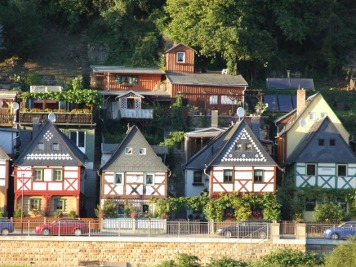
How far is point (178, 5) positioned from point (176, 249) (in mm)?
25649

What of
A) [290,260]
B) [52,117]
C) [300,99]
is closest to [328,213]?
[290,260]

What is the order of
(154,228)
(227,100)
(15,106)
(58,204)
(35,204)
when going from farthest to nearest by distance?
(227,100)
(15,106)
(58,204)
(35,204)
(154,228)

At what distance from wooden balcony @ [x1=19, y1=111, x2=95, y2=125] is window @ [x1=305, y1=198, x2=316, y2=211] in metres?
13.0

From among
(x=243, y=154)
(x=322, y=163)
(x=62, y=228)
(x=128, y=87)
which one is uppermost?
(x=128, y=87)

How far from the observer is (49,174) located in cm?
8969

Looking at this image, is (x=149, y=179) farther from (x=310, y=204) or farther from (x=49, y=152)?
(x=310, y=204)

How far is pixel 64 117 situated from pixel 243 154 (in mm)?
11180

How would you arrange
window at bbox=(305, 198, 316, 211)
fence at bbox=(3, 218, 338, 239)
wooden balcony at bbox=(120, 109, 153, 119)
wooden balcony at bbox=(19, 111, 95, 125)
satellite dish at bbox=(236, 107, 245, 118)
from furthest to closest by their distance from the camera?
1. wooden balcony at bbox=(120, 109, 153, 119)
2. satellite dish at bbox=(236, 107, 245, 118)
3. wooden balcony at bbox=(19, 111, 95, 125)
4. window at bbox=(305, 198, 316, 211)
5. fence at bbox=(3, 218, 338, 239)

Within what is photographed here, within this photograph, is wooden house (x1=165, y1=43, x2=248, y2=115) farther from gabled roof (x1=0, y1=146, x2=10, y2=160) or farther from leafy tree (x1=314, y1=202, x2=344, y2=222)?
gabled roof (x1=0, y1=146, x2=10, y2=160)

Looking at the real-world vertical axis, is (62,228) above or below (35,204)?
below

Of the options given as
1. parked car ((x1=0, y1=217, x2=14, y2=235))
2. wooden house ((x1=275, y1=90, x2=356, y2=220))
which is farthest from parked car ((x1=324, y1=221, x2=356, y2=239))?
parked car ((x1=0, y1=217, x2=14, y2=235))

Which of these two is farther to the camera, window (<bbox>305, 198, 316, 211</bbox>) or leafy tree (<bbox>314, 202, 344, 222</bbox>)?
window (<bbox>305, 198, 316, 211</bbox>)

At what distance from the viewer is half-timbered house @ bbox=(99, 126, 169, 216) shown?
294 feet

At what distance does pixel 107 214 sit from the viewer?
88.1 metres
